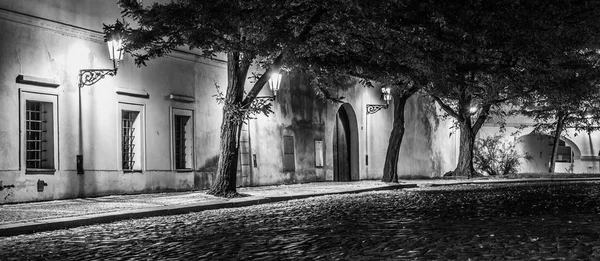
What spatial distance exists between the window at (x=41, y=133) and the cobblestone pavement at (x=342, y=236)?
19.0 ft

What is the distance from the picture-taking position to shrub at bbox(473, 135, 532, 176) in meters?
42.5

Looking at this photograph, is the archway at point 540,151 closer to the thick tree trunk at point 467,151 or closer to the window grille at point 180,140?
the thick tree trunk at point 467,151

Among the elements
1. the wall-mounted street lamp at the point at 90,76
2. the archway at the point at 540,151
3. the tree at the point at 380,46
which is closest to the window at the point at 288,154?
the tree at the point at 380,46

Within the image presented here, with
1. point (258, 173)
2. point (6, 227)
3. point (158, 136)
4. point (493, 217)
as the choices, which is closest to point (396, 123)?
point (258, 173)

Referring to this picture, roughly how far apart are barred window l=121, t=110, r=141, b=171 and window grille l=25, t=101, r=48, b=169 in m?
3.16

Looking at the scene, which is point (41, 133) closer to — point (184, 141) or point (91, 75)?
point (91, 75)

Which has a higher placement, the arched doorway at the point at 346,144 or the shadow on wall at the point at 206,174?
the arched doorway at the point at 346,144

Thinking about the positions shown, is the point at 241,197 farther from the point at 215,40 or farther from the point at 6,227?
the point at 6,227

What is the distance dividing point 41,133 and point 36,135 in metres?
0.13

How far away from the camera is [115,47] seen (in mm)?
18797

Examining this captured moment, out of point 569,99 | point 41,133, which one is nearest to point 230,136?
point 41,133

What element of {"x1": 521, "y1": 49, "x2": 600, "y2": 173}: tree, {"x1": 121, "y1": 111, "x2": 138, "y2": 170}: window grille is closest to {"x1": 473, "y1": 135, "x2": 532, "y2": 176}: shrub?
{"x1": 521, "y1": 49, "x2": 600, "y2": 173}: tree

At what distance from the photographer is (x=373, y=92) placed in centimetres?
3500

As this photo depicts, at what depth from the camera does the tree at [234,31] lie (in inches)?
678
